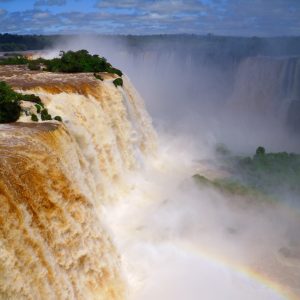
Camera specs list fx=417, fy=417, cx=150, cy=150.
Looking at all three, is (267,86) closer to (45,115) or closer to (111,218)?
(111,218)

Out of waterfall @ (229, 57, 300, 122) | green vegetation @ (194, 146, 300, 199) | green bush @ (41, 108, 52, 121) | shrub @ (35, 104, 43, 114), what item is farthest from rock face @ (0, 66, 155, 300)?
waterfall @ (229, 57, 300, 122)

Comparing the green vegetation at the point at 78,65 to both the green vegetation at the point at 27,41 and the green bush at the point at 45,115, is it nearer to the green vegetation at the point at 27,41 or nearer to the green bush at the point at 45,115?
the green bush at the point at 45,115

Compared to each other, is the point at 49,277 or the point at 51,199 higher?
the point at 51,199

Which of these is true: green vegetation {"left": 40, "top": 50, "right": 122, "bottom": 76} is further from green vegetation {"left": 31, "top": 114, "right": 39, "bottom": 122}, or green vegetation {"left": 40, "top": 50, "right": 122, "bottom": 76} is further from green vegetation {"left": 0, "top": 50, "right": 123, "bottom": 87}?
green vegetation {"left": 31, "top": 114, "right": 39, "bottom": 122}

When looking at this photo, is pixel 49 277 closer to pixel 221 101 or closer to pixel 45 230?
pixel 45 230

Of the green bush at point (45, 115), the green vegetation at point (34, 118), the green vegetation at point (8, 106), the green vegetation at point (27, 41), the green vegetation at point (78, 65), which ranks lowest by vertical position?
the green vegetation at point (27, 41)

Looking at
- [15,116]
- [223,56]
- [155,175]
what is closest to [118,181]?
[155,175]

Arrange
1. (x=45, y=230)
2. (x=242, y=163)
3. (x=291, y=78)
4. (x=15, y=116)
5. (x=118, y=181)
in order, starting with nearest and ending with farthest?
(x=45, y=230)
(x=15, y=116)
(x=118, y=181)
(x=242, y=163)
(x=291, y=78)

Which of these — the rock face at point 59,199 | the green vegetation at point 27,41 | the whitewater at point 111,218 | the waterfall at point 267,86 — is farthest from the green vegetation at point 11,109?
the green vegetation at point 27,41

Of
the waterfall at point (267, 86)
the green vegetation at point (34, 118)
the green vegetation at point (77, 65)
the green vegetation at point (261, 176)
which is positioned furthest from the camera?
the waterfall at point (267, 86)
